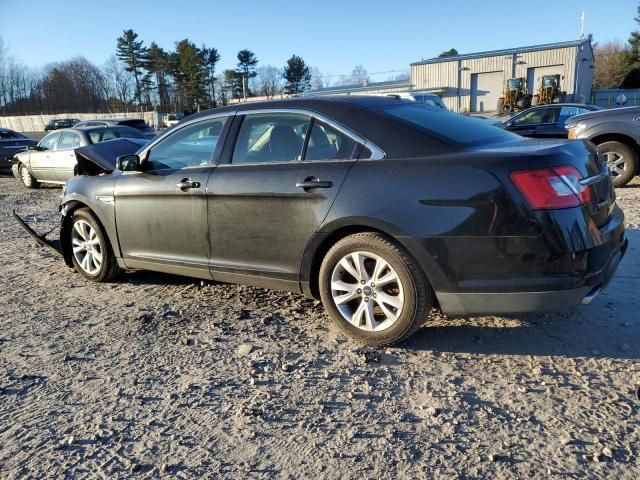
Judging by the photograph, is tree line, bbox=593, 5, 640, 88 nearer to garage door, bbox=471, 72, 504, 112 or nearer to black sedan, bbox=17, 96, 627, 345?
garage door, bbox=471, 72, 504, 112

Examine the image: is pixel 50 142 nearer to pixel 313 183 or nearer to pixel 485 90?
pixel 313 183

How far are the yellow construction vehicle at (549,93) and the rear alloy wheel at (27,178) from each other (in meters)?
32.8

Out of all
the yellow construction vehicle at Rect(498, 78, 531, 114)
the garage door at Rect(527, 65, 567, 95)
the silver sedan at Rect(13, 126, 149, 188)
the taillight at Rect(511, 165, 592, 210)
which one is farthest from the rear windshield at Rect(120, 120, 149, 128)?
the garage door at Rect(527, 65, 567, 95)

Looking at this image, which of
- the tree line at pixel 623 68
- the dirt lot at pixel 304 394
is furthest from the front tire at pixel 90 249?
the tree line at pixel 623 68

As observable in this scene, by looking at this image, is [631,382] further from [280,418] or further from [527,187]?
[280,418]

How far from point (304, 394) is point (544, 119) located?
11.6 metres

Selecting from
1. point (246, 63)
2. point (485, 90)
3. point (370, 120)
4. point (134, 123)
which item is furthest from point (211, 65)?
point (370, 120)

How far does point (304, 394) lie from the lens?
3.03 m

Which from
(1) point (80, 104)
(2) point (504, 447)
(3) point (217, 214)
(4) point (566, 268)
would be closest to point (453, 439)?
(2) point (504, 447)

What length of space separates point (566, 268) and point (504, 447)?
3.59ft

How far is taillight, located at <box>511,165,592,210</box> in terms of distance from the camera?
9.71ft

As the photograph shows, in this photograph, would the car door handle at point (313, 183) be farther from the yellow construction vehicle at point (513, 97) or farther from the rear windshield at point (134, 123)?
the yellow construction vehicle at point (513, 97)

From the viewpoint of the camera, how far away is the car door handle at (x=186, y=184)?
13.8 feet

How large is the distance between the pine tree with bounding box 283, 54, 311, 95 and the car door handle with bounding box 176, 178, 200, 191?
81.1 meters
